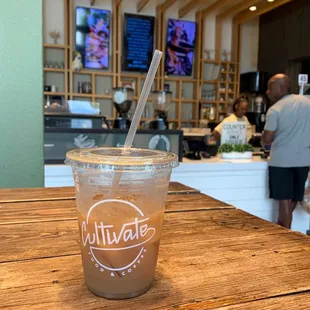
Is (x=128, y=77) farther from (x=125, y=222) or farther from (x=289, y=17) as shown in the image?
(x=125, y=222)

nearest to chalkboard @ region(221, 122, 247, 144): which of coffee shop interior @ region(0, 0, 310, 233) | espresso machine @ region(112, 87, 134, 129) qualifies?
coffee shop interior @ region(0, 0, 310, 233)

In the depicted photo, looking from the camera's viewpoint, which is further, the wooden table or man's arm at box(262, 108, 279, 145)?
man's arm at box(262, 108, 279, 145)

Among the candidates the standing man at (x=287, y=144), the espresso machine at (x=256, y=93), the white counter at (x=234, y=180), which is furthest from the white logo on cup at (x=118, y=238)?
the espresso machine at (x=256, y=93)

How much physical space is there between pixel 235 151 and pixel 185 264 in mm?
2583

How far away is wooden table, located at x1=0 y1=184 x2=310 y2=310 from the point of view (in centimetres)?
50

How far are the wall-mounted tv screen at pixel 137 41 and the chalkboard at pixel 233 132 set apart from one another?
4.07 meters

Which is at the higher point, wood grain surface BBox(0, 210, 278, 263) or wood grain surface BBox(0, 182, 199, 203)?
wood grain surface BBox(0, 210, 278, 263)

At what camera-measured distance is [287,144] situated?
2.93 metres

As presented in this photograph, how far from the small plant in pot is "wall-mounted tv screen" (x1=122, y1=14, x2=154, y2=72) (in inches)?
166

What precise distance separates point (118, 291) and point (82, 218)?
12 centimetres

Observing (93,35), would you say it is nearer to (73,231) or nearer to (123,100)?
(123,100)

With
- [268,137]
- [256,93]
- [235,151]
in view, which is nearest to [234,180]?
[235,151]

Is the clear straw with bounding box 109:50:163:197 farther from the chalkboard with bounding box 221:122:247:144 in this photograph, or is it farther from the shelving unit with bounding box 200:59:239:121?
the shelving unit with bounding box 200:59:239:121

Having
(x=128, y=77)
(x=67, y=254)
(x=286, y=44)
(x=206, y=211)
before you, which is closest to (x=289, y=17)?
(x=286, y=44)
